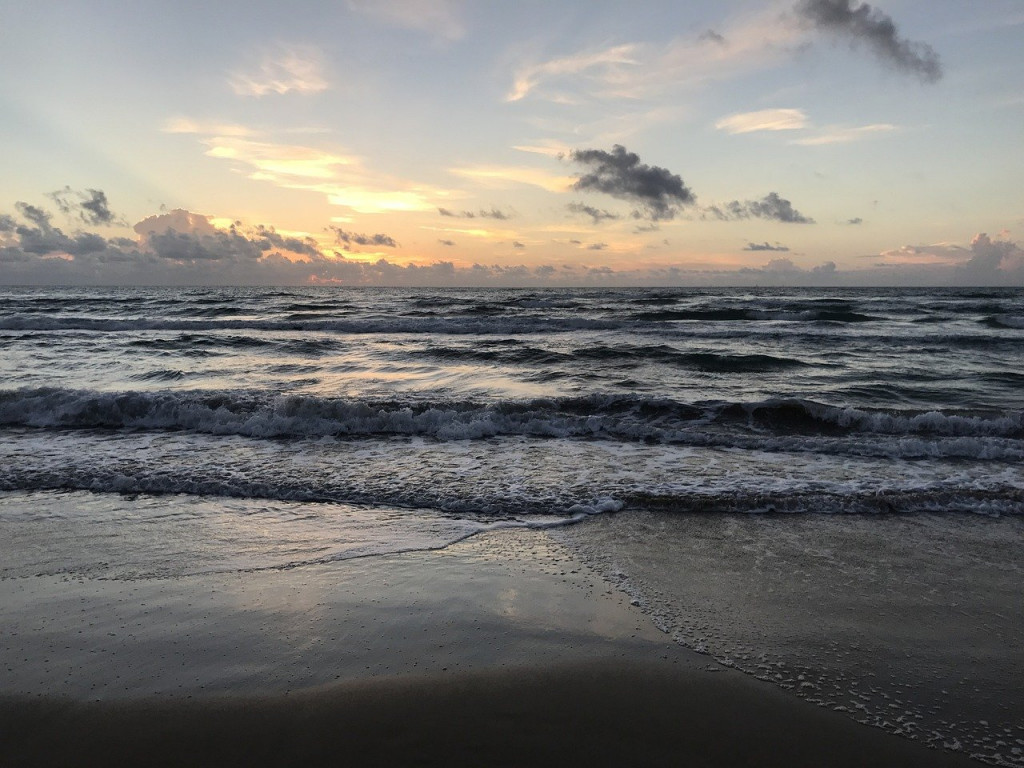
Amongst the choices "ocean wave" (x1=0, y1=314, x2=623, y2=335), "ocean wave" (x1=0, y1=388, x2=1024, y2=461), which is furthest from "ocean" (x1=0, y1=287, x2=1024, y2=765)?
"ocean wave" (x1=0, y1=314, x2=623, y2=335)

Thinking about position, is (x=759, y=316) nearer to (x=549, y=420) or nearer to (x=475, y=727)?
(x=549, y=420)

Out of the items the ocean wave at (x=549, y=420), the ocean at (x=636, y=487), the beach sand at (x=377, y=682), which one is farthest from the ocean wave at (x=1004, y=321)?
Result: the beach sand at (x=377, y=682)

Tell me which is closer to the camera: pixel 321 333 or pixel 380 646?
pixel 380 646

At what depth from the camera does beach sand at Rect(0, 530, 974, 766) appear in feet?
9.33

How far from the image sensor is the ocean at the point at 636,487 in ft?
12.8

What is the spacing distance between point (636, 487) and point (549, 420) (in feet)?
11.2

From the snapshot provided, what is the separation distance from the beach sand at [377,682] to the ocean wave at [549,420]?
17.3ft

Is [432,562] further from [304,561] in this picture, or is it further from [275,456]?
[275,456]

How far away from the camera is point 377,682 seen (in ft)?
11.0

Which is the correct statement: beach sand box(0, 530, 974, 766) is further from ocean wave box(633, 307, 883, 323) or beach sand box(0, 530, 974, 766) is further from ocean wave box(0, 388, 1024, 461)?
ocean wave box(633, 307, 883, 323)

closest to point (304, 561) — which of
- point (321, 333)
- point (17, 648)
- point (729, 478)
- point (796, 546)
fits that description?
point (17, 648)

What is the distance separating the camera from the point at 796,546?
5258mm

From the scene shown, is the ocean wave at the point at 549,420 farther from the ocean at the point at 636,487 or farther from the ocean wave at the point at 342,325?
the ocean wave at the point at 342,325

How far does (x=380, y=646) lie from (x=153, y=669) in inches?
49.4
